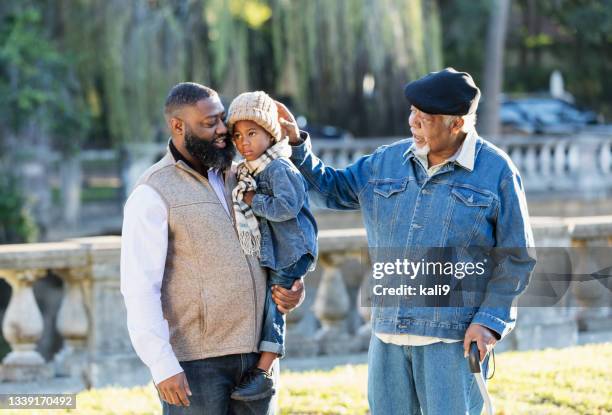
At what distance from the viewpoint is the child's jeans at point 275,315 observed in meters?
3.83

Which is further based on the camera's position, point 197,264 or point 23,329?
point 23,329

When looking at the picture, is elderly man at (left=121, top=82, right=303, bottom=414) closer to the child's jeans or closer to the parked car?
the child's jeans

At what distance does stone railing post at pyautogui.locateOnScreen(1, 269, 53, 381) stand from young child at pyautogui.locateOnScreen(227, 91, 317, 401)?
132 inches

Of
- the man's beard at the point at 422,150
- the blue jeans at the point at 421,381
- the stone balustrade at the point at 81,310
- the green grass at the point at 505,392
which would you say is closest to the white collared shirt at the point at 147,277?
the blue jeans at the point at 421,381

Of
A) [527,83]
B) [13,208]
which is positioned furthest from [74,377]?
[527,83]

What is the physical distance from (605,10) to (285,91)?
1017 centimetres

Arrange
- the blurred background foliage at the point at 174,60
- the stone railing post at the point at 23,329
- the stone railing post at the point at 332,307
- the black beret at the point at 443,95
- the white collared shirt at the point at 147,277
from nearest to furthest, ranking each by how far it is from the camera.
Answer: the white collared shirt at the point at 147,277 → the black beret at the point at 443,95 → the stone railing post at the point at 23,329 → the stone railing post at the point at 332,307 → the blurred background foliage at the point at 174,60

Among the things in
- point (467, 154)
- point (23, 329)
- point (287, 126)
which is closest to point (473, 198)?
point (467, 154)

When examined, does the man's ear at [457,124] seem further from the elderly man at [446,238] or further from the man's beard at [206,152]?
the man's beard at [206,152]

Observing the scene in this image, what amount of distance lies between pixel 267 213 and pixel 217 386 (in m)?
0.65

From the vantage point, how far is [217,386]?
148 inches

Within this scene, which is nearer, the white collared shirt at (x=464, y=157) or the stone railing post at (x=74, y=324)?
the white collared shirt at (x=464, y=157)

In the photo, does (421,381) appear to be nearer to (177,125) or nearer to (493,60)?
(177,125)

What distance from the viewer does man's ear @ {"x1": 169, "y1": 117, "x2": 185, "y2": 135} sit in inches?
149
